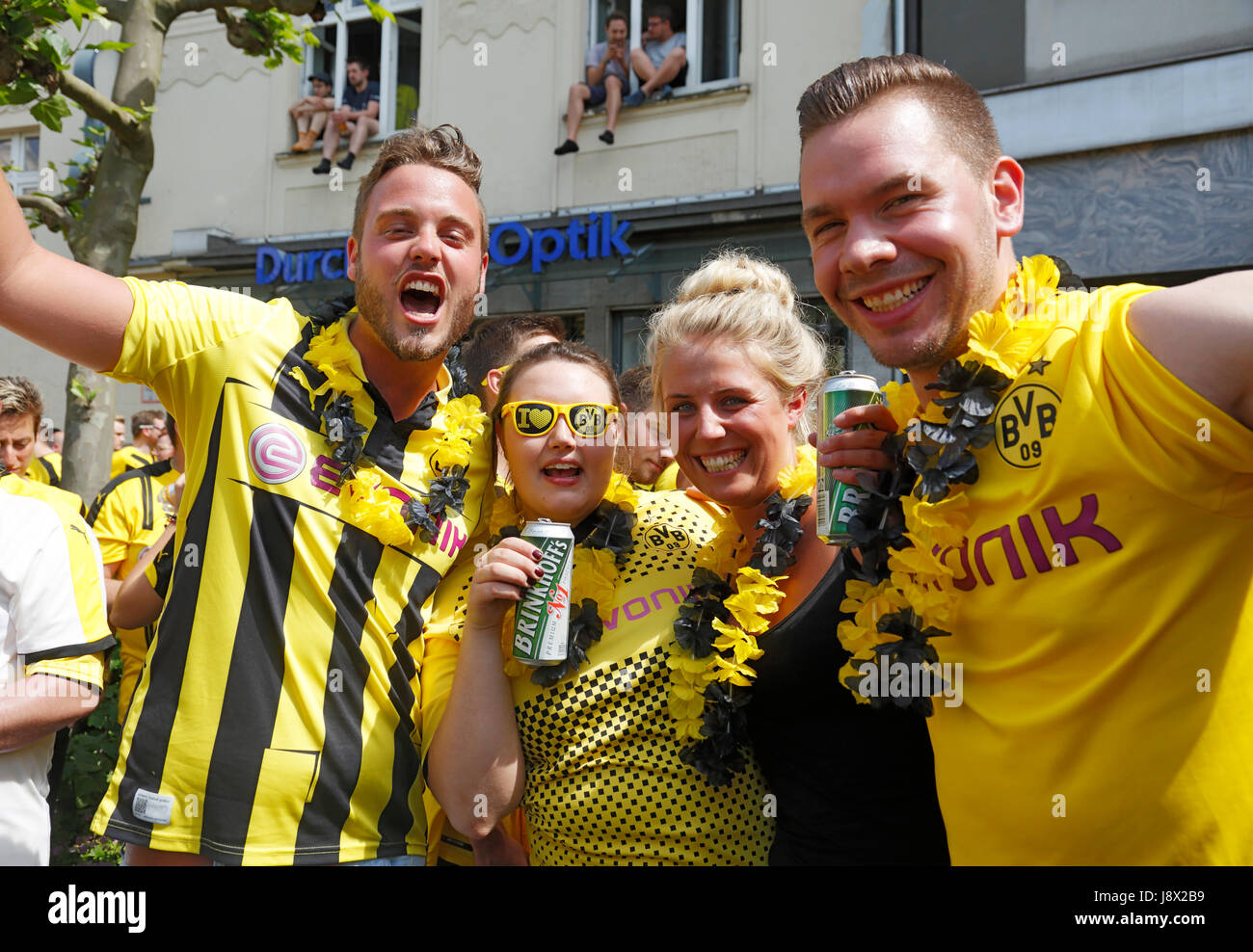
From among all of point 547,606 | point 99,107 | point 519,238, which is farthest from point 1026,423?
point 519,238

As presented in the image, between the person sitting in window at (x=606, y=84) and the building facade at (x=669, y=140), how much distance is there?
160 mm

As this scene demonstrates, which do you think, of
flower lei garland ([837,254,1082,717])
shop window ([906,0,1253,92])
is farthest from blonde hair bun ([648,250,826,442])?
shop window ([906,0,1253,92])

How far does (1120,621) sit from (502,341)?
282cm

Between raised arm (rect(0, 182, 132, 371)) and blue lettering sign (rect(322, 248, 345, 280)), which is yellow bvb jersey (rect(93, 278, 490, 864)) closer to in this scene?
raised arm (rect(0, 182, 132, 371))

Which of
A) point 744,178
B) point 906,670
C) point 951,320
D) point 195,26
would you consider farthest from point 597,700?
point 195,26

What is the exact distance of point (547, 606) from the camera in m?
2.15

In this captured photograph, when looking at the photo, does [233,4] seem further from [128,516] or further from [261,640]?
[261,640]

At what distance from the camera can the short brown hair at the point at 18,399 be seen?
502 cm

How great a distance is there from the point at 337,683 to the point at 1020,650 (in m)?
1.54

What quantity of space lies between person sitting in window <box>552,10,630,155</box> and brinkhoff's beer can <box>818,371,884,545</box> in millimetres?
8464

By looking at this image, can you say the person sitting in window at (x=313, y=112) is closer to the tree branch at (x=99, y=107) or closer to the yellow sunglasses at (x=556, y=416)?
the tree branch at (x=99, y=107)

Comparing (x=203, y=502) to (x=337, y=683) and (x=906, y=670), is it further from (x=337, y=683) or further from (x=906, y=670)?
(x=906, y=670)

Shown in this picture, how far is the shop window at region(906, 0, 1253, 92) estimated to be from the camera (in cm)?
741
